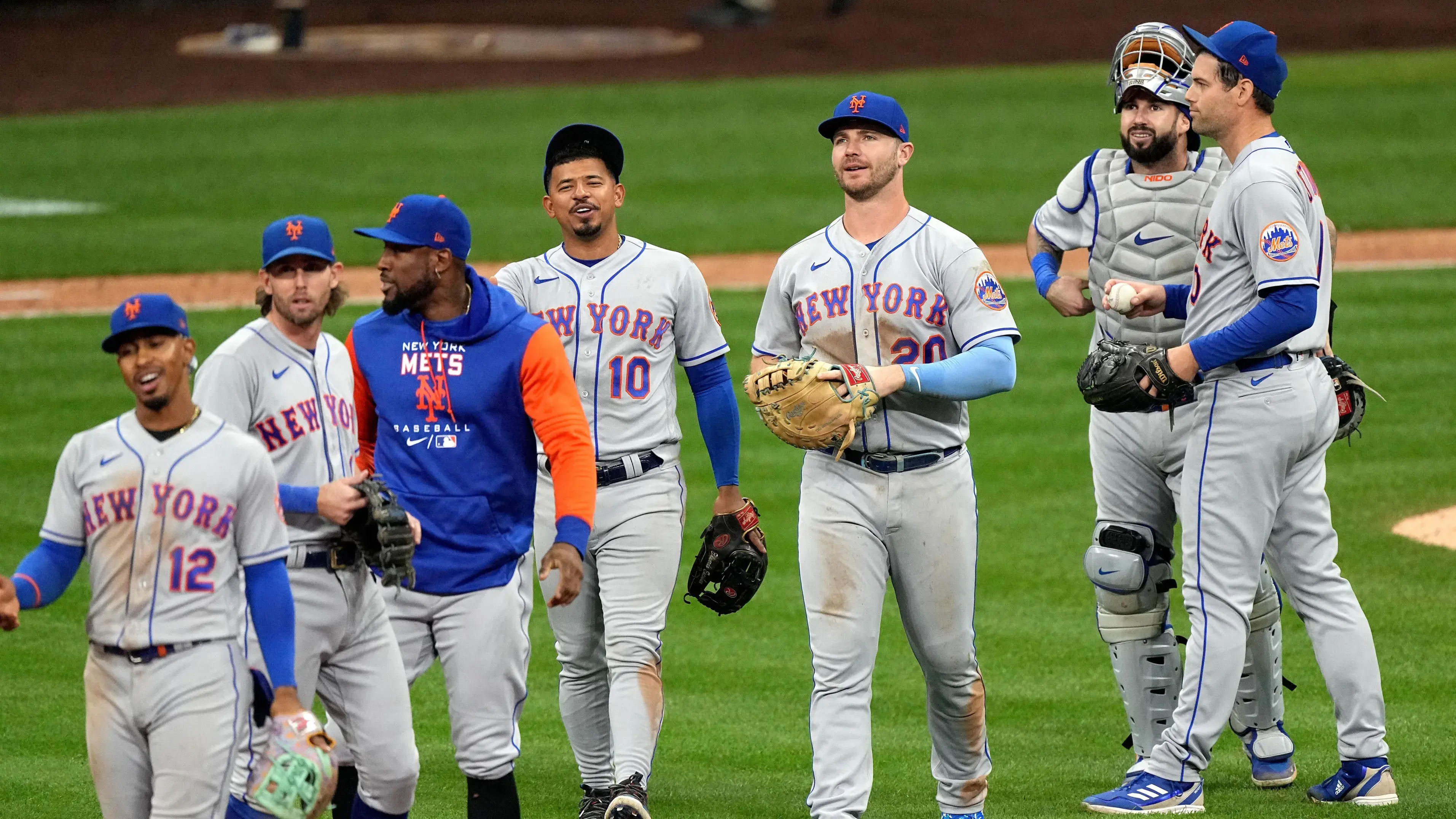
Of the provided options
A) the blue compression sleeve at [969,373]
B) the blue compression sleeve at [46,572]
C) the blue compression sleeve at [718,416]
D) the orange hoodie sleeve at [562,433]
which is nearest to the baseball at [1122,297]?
the blue compression sleeve at [969,373]

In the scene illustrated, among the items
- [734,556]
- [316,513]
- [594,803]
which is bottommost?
[594,803]

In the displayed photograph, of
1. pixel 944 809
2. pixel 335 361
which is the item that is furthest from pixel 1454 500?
pixel 335 361

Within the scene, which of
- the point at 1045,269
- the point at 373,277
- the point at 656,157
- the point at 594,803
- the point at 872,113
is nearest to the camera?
the point at 872,113

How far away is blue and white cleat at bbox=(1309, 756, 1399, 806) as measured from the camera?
559 centimetres

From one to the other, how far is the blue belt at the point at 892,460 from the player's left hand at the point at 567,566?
2.91 feet

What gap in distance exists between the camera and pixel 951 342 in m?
5.45

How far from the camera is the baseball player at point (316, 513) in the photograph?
4844mm

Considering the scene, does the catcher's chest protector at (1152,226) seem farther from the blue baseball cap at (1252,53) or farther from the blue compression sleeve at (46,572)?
the blue compression sleeve at (46,572)

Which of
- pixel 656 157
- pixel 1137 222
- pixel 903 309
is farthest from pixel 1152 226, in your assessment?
pixel 656 157

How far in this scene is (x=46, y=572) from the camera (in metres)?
4.22

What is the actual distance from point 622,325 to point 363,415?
0.94m

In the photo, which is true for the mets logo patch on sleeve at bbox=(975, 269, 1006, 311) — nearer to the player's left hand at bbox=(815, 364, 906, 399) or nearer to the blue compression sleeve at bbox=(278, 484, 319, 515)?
the player's left hand at bbox=(815, 364, 906, 399)

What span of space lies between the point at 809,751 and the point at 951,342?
6.64 feet

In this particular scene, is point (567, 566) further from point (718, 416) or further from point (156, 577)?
point (718, 416)
